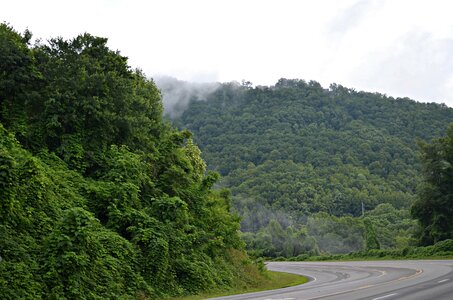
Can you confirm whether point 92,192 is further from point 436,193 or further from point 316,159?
point 316,159

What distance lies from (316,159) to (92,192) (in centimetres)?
12225

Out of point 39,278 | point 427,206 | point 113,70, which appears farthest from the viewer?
point 427,206

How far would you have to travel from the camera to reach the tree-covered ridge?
16328 mm

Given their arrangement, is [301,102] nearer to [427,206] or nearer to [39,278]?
[427,206]

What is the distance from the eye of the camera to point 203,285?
22.9 meters

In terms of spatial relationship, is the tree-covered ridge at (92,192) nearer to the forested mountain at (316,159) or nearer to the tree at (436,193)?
the tree at (436,193)

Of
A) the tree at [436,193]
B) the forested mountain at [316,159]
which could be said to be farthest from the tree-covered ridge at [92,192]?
the forested mountain at [316,159]

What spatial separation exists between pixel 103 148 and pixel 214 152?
125855mm

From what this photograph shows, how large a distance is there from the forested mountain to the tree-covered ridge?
1931 inches

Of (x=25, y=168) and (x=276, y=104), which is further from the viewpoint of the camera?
→ (x=276, y=104)

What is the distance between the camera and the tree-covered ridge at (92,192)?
16.3 m

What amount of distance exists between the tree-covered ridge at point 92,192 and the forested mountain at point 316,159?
49.0 m

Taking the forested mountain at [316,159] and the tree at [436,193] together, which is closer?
the tree at [436,193]

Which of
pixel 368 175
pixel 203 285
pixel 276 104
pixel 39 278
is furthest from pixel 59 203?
pixel 276 104
